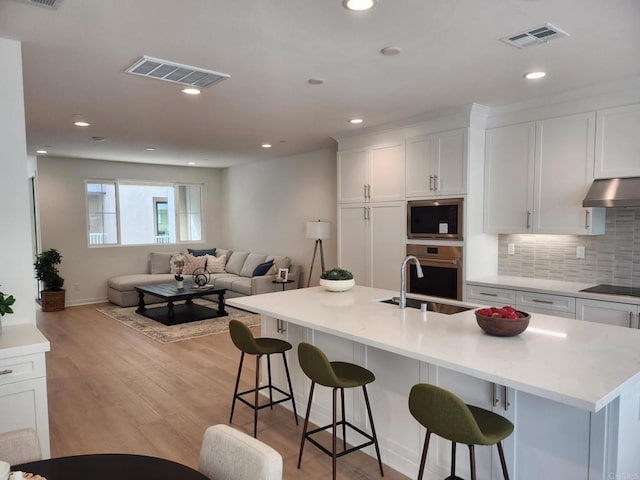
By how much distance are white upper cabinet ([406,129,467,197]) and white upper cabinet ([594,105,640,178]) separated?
114 centimetres

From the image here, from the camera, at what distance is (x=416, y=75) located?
3299 millimetres

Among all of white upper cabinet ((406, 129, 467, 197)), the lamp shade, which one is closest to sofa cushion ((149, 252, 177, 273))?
the lamp shade

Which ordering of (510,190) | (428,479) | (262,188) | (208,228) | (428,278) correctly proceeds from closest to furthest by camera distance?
(428,479)
(510,190)
(428,278)
(262,188)
(208,228)

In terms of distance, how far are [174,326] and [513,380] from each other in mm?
5343

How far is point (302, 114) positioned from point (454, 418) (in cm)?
351

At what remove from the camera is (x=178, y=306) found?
7398 millimetres

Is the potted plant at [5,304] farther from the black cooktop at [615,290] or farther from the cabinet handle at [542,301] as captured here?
the black cooktop at [615,290]

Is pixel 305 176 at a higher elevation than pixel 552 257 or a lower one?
higher

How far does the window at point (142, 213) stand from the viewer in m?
8.15

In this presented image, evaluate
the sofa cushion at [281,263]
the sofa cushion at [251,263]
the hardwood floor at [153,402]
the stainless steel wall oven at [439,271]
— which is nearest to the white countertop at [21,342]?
the hardwood floor at [153,402]

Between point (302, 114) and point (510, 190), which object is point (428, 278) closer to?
point (510, 190)

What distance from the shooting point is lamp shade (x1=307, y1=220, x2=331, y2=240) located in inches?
256

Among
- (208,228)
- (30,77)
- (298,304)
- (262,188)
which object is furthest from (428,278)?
(208,228)

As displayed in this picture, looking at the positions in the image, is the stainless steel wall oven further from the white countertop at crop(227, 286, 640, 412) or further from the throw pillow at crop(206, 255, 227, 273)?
the throw pillow at crop(206, 255, 227, 273)
